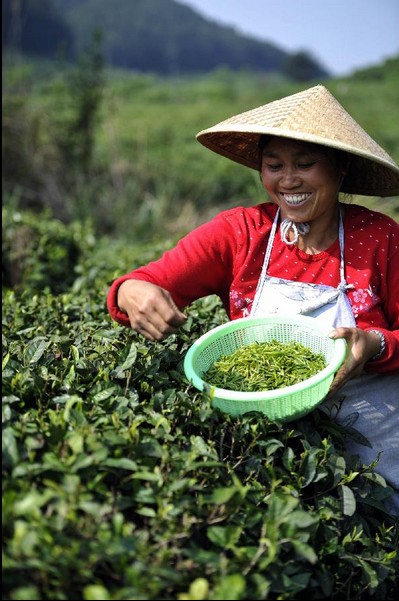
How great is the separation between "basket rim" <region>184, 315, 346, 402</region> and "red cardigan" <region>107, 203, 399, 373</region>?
16 centimetres

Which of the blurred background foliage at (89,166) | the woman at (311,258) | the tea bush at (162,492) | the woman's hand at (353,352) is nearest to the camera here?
the tea bush at (162,492)

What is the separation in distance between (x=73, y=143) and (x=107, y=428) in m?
6.40

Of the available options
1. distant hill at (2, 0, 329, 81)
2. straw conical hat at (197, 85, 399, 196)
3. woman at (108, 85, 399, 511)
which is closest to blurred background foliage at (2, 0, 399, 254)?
straw conical hat at (197, 85, 399, 196)

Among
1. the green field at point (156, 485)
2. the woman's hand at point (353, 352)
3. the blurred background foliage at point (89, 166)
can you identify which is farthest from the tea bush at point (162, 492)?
the blurred background foliage at point (89, 166)

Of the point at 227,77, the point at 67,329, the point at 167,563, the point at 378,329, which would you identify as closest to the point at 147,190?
the point at 67,329

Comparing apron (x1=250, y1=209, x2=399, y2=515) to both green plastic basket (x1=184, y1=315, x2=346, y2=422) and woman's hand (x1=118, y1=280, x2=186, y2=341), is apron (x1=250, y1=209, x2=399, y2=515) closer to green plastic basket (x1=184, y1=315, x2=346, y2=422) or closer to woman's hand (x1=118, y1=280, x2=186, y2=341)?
green plastic basket (x1=184, y1=315, x2=346, y2=422)

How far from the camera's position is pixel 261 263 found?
7.37 feet

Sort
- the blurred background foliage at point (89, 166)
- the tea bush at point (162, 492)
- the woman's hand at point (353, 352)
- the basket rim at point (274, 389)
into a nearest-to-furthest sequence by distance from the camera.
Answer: the tea bush at point (162, 492) < the basket rim at point (274, 389) < the woman's hand at point (353, 352) < the blurred background foliage at point (89, 166)

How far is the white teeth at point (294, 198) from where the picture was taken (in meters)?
2.16

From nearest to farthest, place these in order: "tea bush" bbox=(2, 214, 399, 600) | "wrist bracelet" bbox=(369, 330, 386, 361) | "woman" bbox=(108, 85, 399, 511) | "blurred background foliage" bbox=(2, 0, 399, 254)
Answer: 1. "tea bush" bbox=(2, 214, 399, 600)
2. "wrist bracelet" bbox=(369, 330, 386, 361)
3. "woman" bbox=(108, 85, 399, 511)
4. "blurred background foliage" bbox=(2, 0, 399, 254)

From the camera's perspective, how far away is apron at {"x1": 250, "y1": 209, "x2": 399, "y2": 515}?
2.14m

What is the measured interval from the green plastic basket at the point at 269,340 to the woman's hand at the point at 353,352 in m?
0.03

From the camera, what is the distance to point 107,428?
5.26 feet

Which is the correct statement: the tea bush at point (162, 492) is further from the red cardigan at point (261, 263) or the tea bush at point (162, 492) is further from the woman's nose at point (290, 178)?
the woman's nose at point (290, 178)
